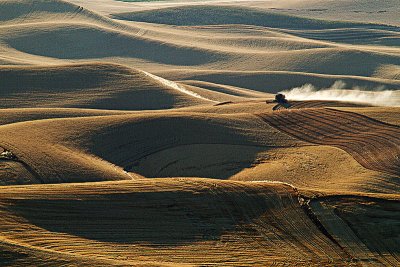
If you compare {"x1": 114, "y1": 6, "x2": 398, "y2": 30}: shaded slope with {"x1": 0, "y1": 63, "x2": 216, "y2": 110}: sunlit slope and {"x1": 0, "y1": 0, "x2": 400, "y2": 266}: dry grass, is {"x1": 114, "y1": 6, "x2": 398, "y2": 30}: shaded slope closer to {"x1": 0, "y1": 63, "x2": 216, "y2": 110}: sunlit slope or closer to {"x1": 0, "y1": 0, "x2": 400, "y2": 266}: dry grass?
{"x1": 0, "y1": 0, "x2": 400, "y2": 266}: dry grass

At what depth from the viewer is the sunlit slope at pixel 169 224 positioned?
26.2 metres

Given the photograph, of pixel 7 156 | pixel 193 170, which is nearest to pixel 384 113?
pixel 193 170

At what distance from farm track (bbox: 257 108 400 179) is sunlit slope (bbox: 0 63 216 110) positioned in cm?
1828

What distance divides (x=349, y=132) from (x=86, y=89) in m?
29.2

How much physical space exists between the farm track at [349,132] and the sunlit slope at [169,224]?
11632mm

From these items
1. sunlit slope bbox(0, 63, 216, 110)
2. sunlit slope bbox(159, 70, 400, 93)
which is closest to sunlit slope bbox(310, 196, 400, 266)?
sunlit slope bbox(0, 63, 216, 110)

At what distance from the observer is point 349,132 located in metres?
46.8

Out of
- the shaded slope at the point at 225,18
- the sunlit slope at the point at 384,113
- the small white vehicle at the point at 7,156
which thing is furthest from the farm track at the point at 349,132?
the shaded slope at the point at 225,18

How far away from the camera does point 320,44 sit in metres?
114

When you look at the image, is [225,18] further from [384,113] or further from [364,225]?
[364,225]

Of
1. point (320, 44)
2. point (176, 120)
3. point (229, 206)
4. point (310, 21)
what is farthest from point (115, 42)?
point (229, 206)

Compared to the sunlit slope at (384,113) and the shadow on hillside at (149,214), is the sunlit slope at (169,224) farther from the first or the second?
the sunlit slope at (384,113)

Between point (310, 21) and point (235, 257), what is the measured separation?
11618cm

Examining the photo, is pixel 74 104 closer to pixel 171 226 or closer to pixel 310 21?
pixel 171 226
